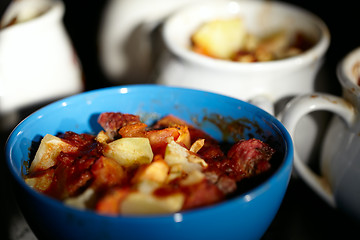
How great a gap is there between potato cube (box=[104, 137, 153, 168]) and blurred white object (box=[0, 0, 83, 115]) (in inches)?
9.1

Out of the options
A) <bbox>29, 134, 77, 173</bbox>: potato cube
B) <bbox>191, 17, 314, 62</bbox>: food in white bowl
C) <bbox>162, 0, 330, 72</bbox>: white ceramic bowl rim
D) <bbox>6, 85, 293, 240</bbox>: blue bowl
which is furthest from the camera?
<bbox>191, 17, 314, 62</bbox>: food in white bowl

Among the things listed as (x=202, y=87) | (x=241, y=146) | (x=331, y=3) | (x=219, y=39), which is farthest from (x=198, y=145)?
(x=331, y=3)

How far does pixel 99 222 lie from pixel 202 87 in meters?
0.31

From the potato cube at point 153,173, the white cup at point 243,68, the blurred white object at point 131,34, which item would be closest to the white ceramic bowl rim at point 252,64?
the white cup at point 243,68

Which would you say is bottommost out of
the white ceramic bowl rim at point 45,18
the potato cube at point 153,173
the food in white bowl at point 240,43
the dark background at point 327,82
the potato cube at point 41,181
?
the dark background at point 327,82

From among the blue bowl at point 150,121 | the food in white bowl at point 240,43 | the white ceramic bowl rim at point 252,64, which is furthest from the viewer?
the food in white bowl at point 240,43

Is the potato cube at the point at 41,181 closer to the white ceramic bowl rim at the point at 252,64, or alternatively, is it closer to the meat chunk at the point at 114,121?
the meat chunk at the point at 114,121

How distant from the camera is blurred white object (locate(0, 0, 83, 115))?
56cm

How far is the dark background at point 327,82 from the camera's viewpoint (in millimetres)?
546

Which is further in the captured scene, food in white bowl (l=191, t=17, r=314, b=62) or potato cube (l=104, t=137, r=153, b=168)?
food in white bowl (l=191, t=17, r=314, b=62)

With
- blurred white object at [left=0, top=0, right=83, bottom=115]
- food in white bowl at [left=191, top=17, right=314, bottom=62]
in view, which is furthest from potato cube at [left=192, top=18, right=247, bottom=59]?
blurred white object at [left=0, top=0, right=83, bottom=115]

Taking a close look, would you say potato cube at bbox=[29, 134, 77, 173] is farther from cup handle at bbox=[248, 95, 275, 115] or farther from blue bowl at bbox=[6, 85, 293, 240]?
cup handle at bbox=[248, 95, 275, 115]

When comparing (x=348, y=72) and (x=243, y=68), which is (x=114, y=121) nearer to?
(x=243, y=68)

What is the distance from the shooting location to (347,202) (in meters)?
0.50
